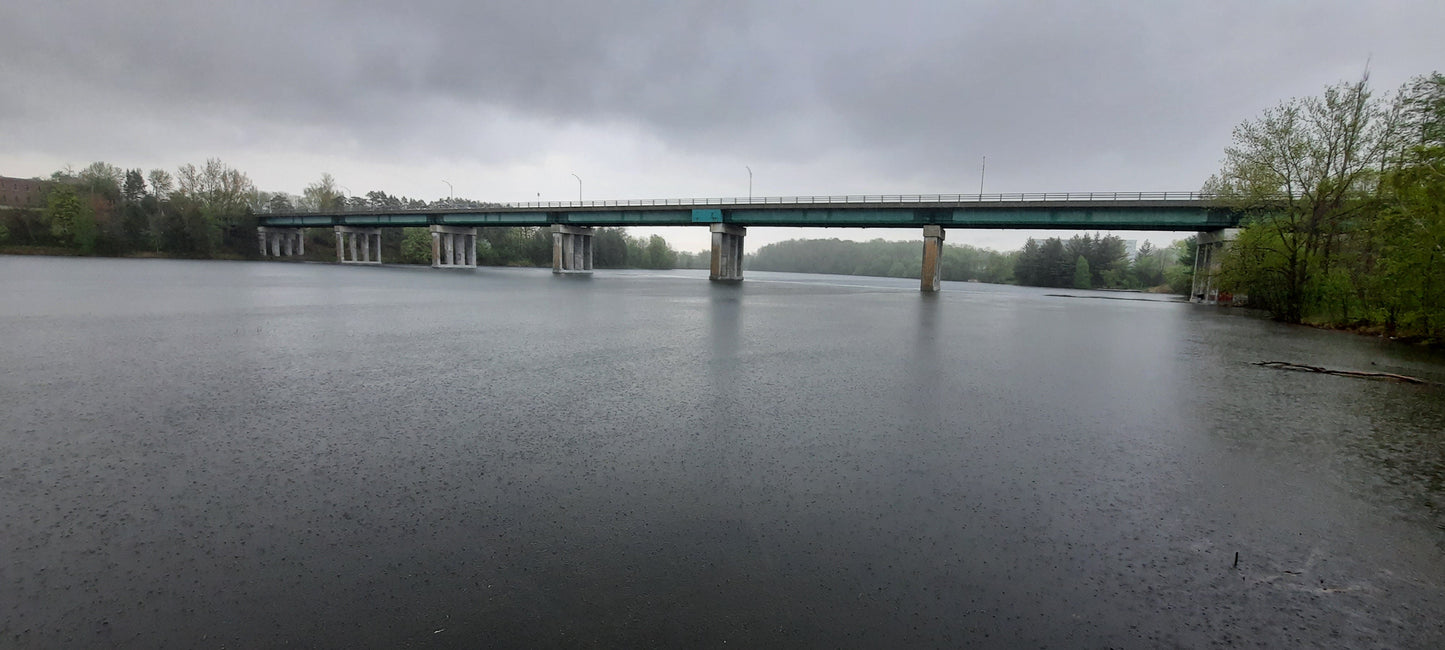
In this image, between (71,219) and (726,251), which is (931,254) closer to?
(726,251)

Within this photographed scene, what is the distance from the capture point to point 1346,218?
32594mm

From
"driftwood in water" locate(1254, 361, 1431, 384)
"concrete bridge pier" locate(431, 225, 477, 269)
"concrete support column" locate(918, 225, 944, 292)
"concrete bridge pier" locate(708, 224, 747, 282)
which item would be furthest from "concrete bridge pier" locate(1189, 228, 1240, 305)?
"concrete bridge pier" locate(431, 225, 477, 269)

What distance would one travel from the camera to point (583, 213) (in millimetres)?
85188

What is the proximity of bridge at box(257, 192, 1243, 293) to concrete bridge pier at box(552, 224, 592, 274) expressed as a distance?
0.17m

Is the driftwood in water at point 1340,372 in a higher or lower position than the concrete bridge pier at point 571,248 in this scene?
lower

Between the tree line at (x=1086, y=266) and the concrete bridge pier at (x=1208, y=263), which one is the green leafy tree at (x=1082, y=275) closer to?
the tree line at (x=1086, y=266)

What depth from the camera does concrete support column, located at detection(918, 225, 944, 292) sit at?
65000 mm

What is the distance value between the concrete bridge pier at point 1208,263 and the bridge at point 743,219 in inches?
15.0

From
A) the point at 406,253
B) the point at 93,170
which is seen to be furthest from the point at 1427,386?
the point at 93,170

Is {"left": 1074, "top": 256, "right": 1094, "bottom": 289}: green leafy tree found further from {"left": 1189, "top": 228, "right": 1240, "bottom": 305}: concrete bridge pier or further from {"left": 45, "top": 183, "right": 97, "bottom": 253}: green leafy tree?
{"left": 45, "top": 183, "right": 97, "bottom": 253}: green leafy tree

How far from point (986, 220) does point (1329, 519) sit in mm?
62170

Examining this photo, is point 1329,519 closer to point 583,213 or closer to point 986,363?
point 986,363

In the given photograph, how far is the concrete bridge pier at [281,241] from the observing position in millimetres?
119062

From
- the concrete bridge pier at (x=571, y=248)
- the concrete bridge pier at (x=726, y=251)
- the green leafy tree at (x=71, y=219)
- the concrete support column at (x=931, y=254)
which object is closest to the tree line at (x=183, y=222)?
the green leafy tree at (x=71, y=219)
